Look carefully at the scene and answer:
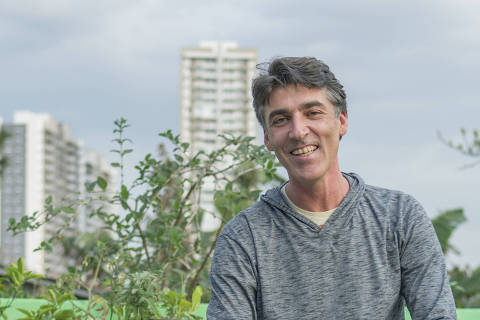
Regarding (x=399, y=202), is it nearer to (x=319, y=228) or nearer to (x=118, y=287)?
(x=319, y=228)

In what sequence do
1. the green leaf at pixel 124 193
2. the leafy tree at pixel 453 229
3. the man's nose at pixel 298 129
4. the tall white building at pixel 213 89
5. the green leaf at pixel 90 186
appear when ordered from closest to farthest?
the man's nose at pixel 298 129
the green leaf at pixel 124 193
the green leaf at pixel 90 186
the leafy tree at pixel 453 229
the tall white building at pixel 213 89

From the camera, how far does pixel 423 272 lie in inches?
70.8

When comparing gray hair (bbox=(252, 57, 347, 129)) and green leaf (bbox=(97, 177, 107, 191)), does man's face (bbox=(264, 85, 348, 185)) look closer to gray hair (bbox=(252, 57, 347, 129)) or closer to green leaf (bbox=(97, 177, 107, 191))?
gray hair (bbox=(252, 57, 347, 129))

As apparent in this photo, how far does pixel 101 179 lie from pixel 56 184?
3318 inches

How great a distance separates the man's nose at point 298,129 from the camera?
1.85 m

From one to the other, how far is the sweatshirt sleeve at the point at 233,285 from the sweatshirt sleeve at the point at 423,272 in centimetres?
43

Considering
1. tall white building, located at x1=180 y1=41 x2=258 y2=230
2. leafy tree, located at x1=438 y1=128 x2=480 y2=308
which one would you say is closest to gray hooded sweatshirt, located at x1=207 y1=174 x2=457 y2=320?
leafy tree, located at x1=438 y1=128 x2=480 y2=308

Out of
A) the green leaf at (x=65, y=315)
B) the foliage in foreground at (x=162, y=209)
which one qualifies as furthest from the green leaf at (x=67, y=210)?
the green leaf at (x=65, y=315)

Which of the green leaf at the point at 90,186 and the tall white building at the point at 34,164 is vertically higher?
the tall white building at the point at 34,164

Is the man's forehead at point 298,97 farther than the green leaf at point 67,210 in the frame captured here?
No

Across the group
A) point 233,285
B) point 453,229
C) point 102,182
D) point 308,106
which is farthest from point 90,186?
point 453,229

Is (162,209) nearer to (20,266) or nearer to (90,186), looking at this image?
(90,186)

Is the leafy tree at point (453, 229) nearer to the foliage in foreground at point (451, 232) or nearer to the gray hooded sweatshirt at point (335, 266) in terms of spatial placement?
the foliage in foreground at point (451, 232)

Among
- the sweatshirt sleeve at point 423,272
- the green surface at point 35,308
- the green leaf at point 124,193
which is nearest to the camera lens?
the sweatshirt sleeve at point 423,272
